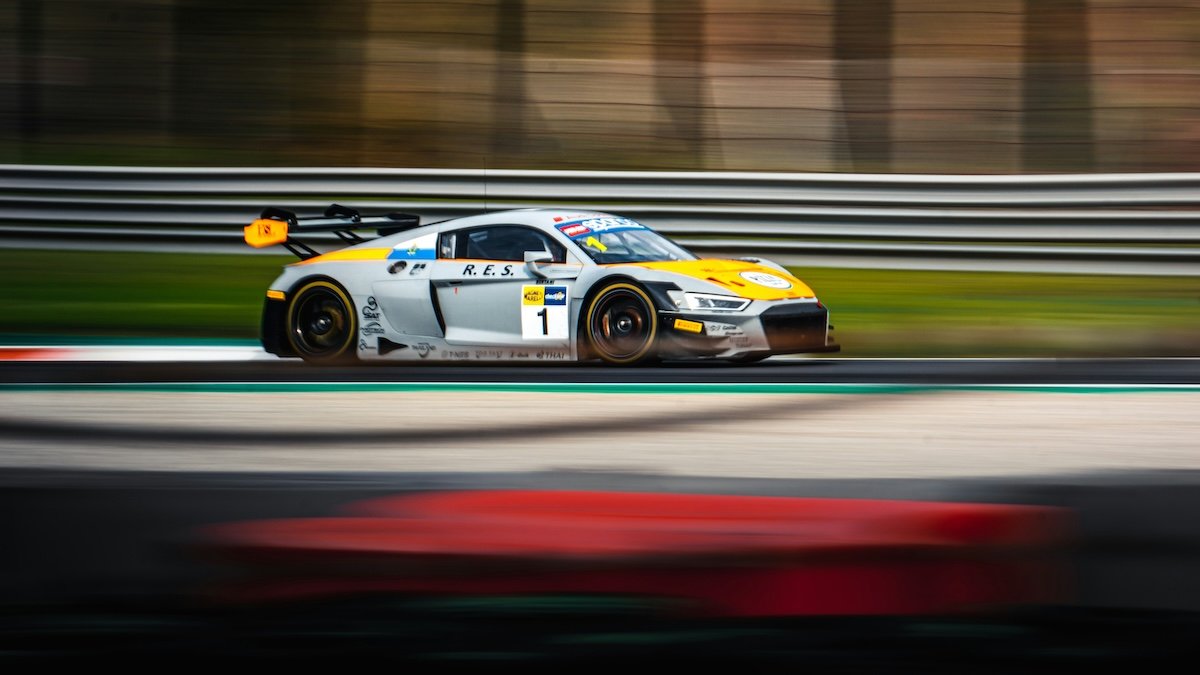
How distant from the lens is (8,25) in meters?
15.6

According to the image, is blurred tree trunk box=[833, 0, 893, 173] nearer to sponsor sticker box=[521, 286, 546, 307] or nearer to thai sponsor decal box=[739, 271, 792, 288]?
thai sponsor decal box=[739, 271, 792, 288]

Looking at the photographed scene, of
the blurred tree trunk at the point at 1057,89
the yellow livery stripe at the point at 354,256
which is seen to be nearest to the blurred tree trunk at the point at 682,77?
the blurred tree trunk at the point at 1057,89

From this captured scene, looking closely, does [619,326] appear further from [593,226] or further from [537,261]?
[593,226]

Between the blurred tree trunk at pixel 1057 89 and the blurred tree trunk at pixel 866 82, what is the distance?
1.23 m

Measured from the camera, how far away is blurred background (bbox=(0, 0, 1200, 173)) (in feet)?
43.1

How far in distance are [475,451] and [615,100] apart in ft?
28.4

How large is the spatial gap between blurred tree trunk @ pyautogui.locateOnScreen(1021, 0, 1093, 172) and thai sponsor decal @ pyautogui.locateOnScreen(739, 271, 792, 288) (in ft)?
17.1

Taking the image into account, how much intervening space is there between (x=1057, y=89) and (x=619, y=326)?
6.56 m

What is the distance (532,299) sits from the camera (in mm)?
8422

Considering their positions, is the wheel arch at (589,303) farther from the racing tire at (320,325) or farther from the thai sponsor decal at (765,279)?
the racing tire at (320,325)

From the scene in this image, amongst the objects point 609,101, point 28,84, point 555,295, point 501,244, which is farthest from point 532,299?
point 28,84

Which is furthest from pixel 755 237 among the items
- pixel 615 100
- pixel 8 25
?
pixel 8 25

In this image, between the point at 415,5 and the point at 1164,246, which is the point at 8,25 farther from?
the point at 1164,246

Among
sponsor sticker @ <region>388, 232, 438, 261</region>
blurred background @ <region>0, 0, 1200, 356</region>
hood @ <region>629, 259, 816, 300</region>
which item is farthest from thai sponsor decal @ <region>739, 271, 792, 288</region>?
blurred background @ <region>0, 0, 1200, 356</region>
